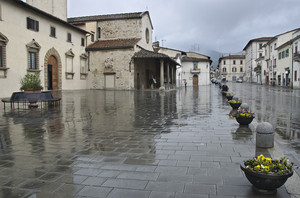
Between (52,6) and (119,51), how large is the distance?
366 inches

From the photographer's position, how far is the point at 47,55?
24.9 metres

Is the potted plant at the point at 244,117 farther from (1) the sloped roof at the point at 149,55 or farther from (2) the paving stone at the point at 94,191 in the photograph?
(1) the sloped roof at the point at 149,55

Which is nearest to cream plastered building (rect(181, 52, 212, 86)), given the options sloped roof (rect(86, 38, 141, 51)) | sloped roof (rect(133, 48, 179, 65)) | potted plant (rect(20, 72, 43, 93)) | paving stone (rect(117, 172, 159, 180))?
sloped roof (rect(86, 38, 141, 51))

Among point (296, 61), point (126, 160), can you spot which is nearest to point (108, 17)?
point (296, 61)

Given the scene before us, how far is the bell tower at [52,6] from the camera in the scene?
1189 inches

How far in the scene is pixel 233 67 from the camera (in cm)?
10144

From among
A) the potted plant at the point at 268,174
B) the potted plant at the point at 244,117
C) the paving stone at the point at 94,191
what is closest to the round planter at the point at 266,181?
the potted plant at the point at 268,174

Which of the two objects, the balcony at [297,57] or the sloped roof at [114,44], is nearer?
the sloped roof at [114,44]

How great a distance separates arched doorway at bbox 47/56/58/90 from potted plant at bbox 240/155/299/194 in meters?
25.6

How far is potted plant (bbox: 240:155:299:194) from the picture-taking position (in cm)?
296

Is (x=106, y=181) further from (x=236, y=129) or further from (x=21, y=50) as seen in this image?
(x=21, y=50)

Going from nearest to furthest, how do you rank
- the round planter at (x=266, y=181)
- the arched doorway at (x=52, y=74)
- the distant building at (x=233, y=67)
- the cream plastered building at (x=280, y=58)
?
the round planter at (x=266, y=181) → the arched doorway at (x=52, y=74) → the cream plastered building at (x=280, y=58) → the distant building at (x=233, y=67)

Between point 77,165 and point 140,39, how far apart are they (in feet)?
98.8

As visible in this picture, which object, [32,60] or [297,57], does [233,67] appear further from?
[32,60]
